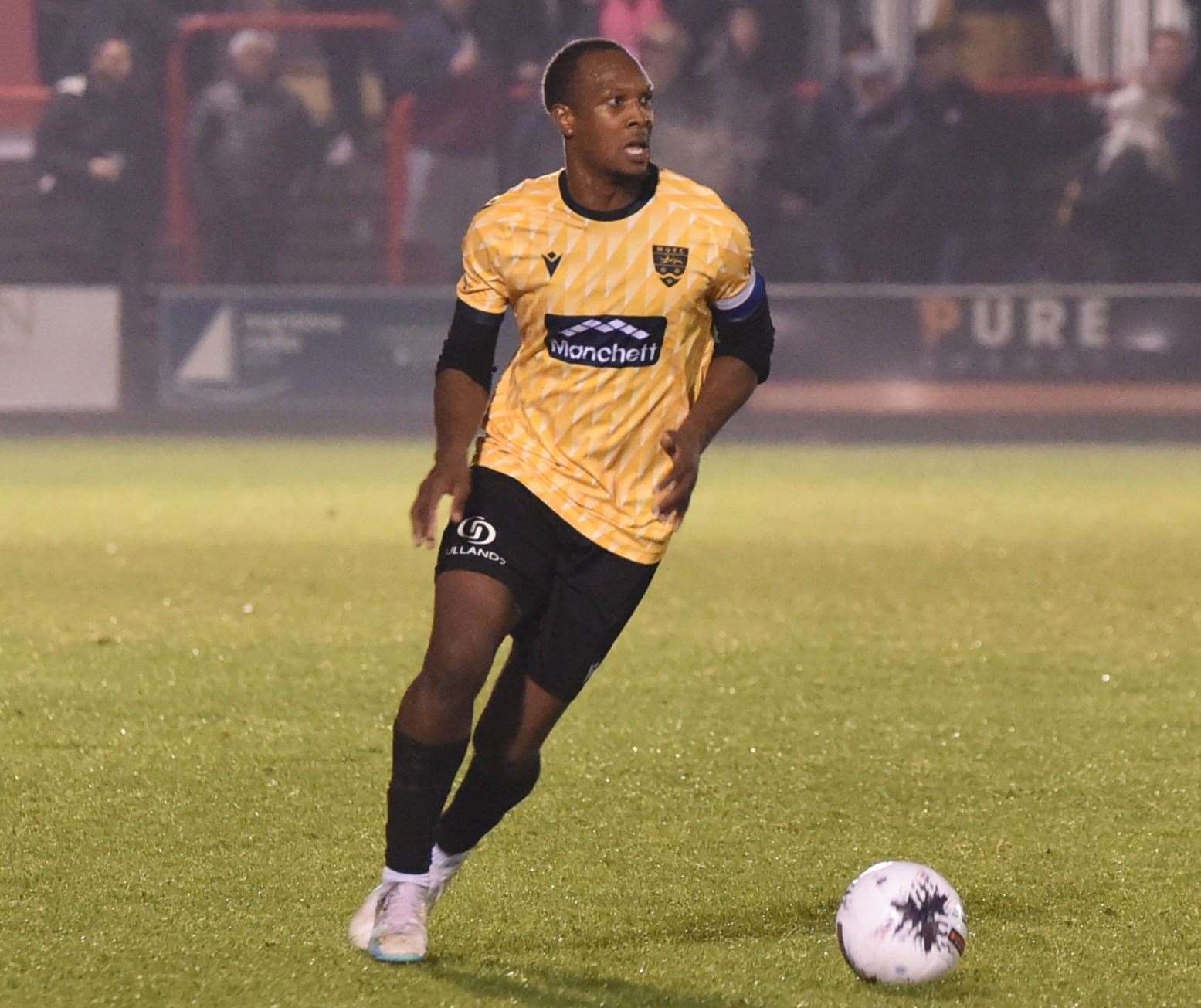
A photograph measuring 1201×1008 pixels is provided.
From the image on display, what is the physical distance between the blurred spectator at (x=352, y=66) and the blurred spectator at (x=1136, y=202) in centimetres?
630

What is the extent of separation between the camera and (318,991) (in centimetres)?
398

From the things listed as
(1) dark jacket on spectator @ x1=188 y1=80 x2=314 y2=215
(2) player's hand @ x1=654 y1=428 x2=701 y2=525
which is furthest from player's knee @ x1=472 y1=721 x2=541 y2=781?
(1) dark jacket on spectator @ x1=188 y1=80 x2=314 y2=215

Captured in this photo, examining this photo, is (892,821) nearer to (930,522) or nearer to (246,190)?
(930,522)

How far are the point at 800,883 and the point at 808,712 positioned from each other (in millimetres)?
2092

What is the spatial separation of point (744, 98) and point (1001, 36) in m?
2.54

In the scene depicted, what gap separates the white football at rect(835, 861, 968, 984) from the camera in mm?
4027

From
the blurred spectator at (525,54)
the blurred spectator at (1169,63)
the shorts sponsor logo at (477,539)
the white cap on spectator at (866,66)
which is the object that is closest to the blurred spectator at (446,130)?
the blurred spectator at (525,54)

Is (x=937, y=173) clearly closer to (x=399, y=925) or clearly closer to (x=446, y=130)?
(x=446, y=130)

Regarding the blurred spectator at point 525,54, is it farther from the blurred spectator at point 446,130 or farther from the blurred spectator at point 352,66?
the blurred spectator at point 352,66

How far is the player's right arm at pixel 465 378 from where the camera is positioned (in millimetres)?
4301

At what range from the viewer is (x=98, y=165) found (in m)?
20.2

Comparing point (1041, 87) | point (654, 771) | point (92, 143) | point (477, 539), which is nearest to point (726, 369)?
point (477, 539)

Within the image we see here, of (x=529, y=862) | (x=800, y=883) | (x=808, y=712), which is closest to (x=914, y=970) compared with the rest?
(x=800, y=883)

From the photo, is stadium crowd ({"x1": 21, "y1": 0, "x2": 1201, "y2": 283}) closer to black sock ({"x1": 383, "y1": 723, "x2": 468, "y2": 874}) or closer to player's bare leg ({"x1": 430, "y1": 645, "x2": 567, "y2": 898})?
player's bare leg ({"x1": 430, "y1": 645, "x2": 567, "y2": 898})
